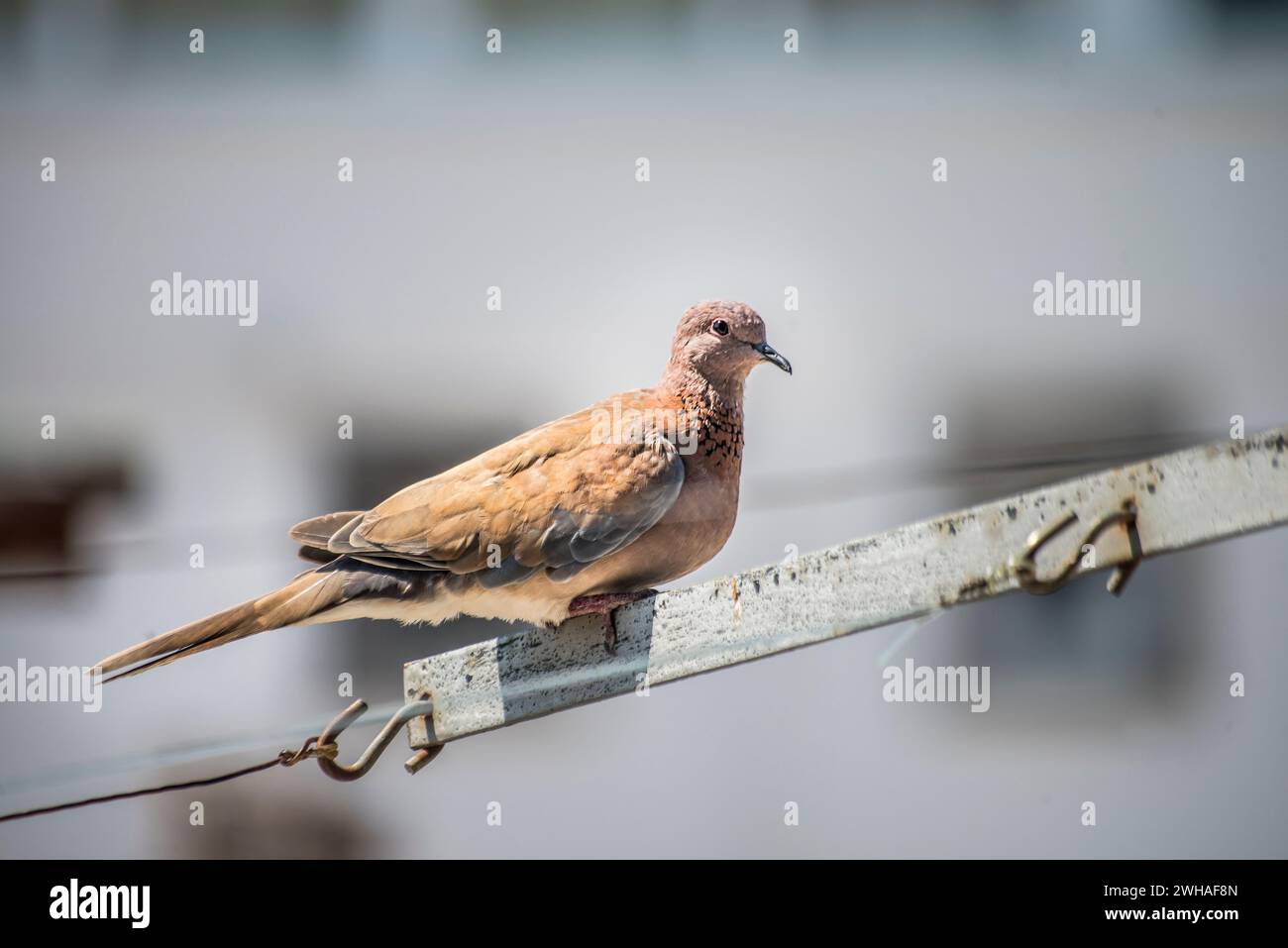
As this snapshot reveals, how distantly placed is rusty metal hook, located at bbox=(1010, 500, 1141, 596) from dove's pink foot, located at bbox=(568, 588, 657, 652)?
0.77 meters

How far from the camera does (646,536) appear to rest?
2.74m

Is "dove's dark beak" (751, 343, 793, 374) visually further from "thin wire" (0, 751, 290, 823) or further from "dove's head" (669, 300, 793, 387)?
"thin wire" (0, 751, 290, 823)

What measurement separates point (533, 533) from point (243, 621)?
0.61 meters

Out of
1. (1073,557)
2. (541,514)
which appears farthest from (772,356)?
(1073,557)

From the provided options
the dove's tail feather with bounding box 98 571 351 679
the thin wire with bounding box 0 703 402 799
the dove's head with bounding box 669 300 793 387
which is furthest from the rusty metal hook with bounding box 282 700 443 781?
the dove's head with bounding box 669 300 793 387

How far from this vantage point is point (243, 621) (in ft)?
8.48

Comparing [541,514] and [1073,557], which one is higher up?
[541,514]

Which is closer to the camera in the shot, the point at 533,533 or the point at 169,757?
the point at 169,757

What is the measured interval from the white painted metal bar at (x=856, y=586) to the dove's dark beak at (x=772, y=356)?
83 centimetres

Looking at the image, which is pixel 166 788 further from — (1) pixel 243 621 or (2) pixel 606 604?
(2) pixel 606 604

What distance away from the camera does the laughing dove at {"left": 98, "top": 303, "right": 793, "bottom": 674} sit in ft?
8.75

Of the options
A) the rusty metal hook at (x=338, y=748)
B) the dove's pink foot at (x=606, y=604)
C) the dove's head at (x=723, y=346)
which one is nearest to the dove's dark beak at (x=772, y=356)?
the dove's head at (x=723, y=346)
